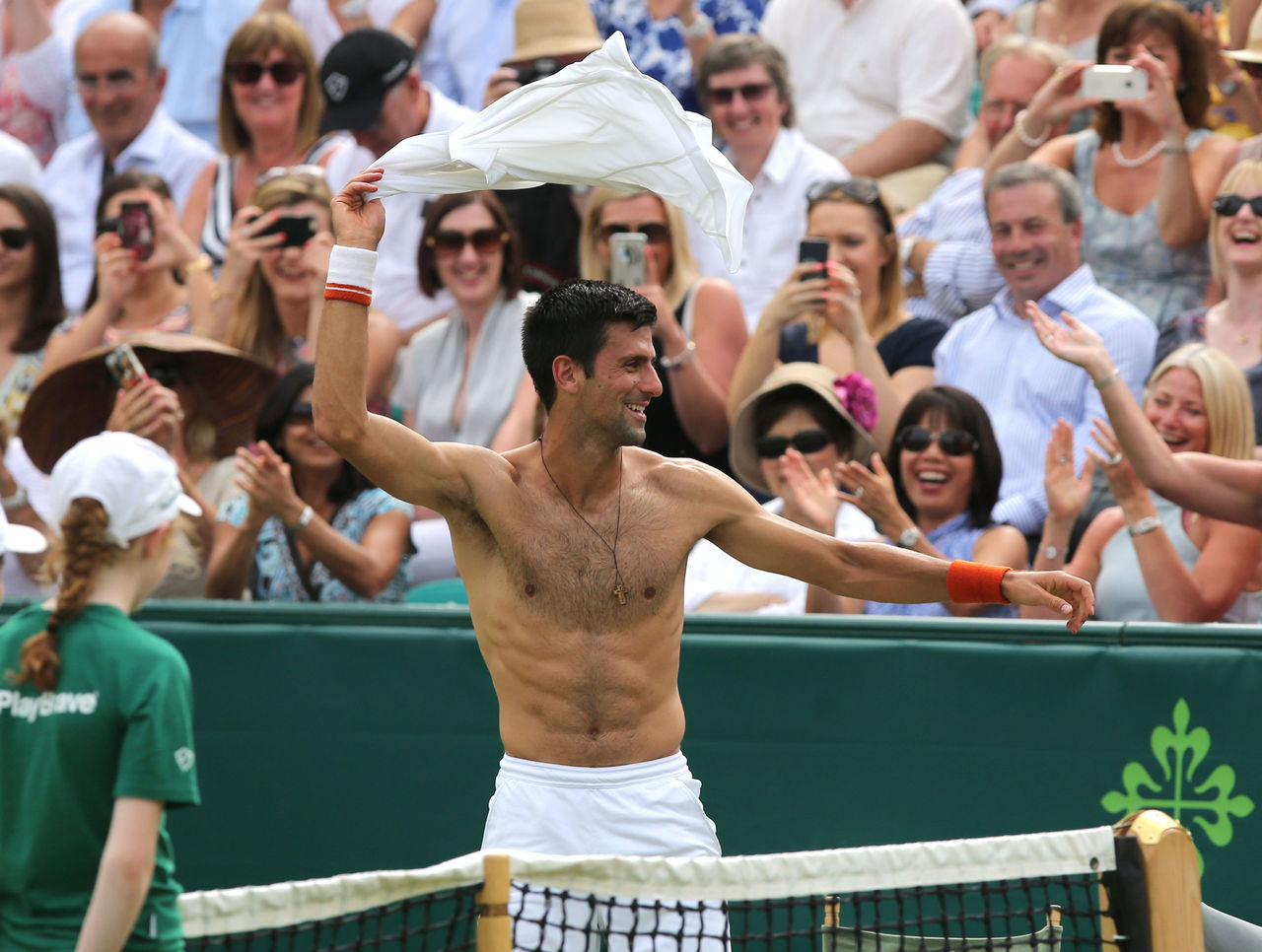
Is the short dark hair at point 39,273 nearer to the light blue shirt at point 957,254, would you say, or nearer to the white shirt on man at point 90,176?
the white shirt on man at point 90,176

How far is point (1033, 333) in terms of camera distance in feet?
22.7

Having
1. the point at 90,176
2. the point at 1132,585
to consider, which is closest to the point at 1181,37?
the point at 1132,585

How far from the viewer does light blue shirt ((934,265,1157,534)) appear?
669 centimetres

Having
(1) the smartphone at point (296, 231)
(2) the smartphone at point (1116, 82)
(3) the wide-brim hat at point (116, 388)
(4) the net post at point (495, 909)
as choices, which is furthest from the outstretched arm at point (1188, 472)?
(1) the smartphone at point (296, 231)

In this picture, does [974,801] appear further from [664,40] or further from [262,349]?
[664,40]

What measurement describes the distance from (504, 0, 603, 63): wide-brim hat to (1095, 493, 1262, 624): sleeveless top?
377cm

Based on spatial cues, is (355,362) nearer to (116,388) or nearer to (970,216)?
(116,388)

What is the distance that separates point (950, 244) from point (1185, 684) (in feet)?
9.76

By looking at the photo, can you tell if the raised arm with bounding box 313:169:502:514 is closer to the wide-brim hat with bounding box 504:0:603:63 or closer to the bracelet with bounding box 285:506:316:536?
the bracelet with bounding box 285:506:316:536

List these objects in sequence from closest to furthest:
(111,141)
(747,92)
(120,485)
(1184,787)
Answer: (120,485) → (1184,787) → (747,92) → (111,141)

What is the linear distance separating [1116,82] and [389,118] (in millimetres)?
3311

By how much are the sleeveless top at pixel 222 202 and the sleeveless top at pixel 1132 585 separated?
474cm

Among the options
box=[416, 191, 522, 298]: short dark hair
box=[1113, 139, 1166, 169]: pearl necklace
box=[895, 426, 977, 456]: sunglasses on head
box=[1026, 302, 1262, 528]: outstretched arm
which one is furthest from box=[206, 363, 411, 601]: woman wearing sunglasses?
box=[1113, 139, 1166, 169]: pearl necklace

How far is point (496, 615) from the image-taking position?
169 inches
